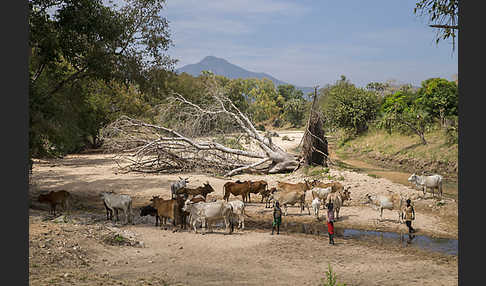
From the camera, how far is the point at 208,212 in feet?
44.2

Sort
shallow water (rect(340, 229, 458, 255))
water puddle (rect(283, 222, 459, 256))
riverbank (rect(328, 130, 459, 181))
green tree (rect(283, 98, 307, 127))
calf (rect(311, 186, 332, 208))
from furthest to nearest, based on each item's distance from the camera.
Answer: green tree (rect(283, 98, 307, 127)), riverbank (rect(328, 130, 459, 181)), calf (rect(311, 186, 332, 208)), water puddle (rect(283, 222, 459, 256)), shallow water (rect(340, 229, 458, 255))

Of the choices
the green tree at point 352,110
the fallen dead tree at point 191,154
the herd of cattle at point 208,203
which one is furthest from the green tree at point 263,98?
the herd of cattle at point 208,203

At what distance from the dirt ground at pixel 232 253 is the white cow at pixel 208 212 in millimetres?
443

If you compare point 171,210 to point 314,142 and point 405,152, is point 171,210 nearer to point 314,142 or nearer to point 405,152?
point 314,142

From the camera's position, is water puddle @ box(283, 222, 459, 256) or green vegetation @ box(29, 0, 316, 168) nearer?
water puddle @ box(283, 222, 459, 256)

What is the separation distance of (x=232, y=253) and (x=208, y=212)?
2402mm

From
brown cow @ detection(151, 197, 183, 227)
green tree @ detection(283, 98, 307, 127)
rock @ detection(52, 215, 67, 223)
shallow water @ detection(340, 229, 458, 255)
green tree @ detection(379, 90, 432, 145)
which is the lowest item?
shallow water @ detection(340, 229, 458, 255)

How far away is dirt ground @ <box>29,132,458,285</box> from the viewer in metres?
9.18

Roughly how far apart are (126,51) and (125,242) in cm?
1187

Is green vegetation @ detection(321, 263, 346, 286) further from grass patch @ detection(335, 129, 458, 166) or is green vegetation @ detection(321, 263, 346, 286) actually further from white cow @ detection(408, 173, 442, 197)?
grass patch @ detection(335, 129, 458, 166)

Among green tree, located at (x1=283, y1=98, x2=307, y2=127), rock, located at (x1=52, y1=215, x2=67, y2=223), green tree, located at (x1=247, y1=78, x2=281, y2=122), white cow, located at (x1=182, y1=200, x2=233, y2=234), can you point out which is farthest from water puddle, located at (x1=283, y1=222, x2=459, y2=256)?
green tree, located at (x1=247, y1=78, x2=281, y2=122)

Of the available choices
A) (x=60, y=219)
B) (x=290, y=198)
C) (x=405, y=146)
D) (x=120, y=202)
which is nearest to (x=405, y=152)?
(x=405, y=146)

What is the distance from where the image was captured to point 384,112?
1730 inches

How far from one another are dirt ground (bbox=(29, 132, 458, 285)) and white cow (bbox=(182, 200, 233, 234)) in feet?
1.45
